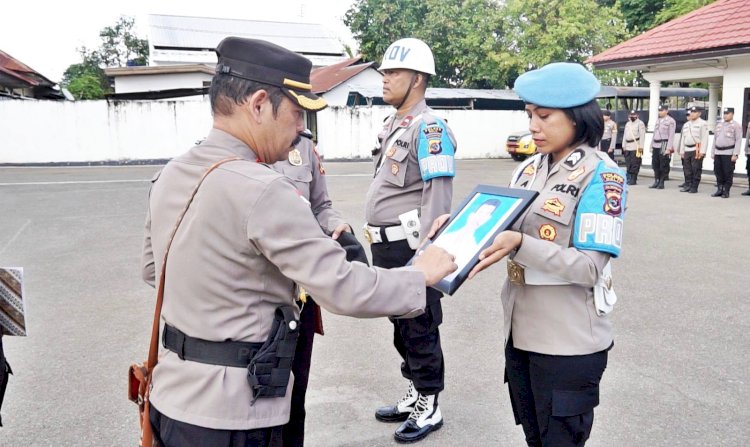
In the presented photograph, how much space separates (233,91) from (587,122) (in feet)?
3.98

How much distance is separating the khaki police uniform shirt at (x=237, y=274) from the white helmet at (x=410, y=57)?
5.77ft

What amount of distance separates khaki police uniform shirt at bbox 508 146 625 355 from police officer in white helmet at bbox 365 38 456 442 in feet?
3.08

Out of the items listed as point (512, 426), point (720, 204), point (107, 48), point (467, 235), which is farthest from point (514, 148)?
point (107, 48)

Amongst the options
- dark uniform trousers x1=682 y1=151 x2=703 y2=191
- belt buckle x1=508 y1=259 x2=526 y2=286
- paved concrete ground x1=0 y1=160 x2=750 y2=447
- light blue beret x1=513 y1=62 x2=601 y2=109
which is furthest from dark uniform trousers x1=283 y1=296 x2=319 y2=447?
dark uniform trousers x1=682 y1=151 x2=703 y2=191

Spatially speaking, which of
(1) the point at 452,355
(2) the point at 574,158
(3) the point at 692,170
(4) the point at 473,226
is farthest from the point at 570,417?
(3) the point at 692,170

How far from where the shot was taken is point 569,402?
6.88 ft

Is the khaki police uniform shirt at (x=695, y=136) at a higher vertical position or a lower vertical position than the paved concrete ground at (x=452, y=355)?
higher

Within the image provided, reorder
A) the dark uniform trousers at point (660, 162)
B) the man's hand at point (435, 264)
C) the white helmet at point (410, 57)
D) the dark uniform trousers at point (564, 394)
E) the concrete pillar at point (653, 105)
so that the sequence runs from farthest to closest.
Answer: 1. the concrete pillar at point (653, 105)
2. the dark uniform trousers at point (660, 162)
3. the white helmet at point (410, 57)
4. the dark uniform trousers at point (564, 394)
5. the man's hand at point (435, 264)

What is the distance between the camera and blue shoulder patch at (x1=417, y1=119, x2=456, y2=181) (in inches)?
122

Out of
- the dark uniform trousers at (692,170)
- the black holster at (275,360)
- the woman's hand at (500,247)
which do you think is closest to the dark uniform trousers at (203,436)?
the black holster at (275,360)

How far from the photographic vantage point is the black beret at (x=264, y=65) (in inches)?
63.1

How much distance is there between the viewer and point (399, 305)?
5.35ft

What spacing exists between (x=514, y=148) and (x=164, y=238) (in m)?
19.5

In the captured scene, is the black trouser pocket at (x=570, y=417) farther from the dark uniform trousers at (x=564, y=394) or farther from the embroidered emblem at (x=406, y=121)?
the embroidered emblem at (x=406, y=121)
